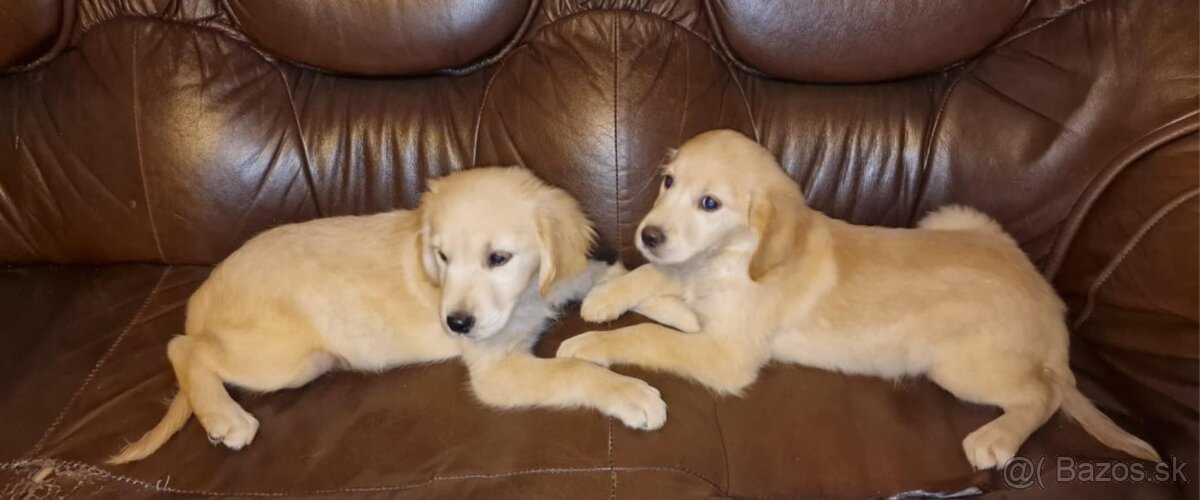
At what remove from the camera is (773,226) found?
194 centimetres

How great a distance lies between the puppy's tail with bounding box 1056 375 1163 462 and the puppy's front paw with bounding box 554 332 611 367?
99 centimetres

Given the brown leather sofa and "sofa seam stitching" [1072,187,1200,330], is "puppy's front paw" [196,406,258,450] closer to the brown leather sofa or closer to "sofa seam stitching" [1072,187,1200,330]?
the brown leather sofa

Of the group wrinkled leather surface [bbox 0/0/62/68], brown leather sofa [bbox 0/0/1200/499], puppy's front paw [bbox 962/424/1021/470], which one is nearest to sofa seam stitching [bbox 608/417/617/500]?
brown leather sofa [bbox 0/0/1200/499]

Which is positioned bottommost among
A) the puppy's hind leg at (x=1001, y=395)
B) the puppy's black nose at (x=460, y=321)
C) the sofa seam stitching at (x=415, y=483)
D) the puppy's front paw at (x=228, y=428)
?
the sofa seam stitching at (x=415, y=483)

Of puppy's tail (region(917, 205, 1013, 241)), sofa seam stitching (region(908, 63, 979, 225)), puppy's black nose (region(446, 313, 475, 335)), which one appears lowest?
puppy's black nose (region(446, 313, 475, 335))

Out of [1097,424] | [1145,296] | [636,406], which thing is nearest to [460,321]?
[636,406]

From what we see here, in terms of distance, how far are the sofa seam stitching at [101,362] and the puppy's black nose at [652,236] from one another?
1.31 metres

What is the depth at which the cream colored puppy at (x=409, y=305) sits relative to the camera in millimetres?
1905

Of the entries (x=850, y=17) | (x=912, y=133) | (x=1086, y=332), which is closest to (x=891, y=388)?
(x=1086, y=332)

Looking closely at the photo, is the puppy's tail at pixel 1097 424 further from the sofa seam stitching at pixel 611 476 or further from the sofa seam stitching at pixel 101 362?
the sofa seam stitching at pixel 101 362

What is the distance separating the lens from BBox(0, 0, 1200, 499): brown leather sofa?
176cm

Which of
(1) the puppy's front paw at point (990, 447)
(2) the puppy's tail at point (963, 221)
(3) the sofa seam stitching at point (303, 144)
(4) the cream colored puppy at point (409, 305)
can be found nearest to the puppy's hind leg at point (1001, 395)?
(1) the puppy's front paw at point (990, 447)

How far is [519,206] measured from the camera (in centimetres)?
199

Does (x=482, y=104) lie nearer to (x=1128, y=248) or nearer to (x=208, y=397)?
(x=208, y=397)
